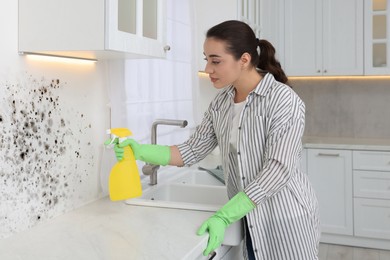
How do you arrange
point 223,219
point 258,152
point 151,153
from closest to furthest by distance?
point 223,219
point 258,152
point 151,153

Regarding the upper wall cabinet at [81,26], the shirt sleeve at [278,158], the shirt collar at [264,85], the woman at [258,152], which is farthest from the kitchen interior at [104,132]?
the shirt collar at [264,85]

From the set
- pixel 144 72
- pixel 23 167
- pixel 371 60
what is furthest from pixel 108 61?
pixel 371 60

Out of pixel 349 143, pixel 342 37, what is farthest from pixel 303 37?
pixel 349 143

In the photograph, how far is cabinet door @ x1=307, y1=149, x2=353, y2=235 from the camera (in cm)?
368

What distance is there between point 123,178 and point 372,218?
2.60 m

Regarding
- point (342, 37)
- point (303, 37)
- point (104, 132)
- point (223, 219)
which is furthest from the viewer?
point (303, 37)

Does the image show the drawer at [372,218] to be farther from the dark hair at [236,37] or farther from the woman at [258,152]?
the dark hair at [236,37]

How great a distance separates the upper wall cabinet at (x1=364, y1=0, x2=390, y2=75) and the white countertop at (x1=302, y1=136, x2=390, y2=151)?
577 mm

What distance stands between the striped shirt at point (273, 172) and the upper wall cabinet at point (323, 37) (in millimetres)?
2376

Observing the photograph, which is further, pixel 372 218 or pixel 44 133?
pixel 372 218

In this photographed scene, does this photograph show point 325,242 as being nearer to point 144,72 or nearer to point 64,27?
point 144,72

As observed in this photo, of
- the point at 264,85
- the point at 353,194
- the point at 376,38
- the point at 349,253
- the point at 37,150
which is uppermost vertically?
the point at 376,38

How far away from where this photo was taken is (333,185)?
3.73 meters

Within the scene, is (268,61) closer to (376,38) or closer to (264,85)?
(264,85)
